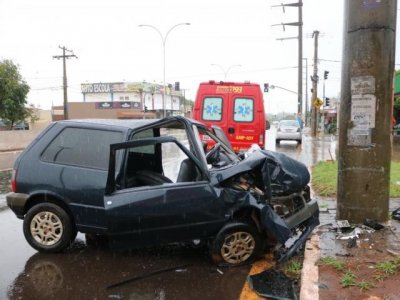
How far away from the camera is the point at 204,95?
43.1ft

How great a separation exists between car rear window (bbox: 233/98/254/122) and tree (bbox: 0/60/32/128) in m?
30.4

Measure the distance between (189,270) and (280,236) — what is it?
1.06m

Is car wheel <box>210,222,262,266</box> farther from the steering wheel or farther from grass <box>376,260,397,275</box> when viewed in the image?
grass <box>376,260,397,275</box>

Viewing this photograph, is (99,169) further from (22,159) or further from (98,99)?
(98,99)

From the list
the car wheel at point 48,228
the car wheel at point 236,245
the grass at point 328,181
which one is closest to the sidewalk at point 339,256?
the car wheel at point 236,245

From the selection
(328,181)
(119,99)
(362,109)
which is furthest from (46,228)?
(119,99)

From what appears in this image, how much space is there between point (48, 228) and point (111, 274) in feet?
3.87

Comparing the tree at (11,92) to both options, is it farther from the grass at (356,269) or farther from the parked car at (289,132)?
the grass at (356,269)

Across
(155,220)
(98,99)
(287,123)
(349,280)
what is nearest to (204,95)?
(155,220)

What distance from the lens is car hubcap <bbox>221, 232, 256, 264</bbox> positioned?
5.31 meters

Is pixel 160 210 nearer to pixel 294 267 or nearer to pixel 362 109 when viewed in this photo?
pixel 294 267

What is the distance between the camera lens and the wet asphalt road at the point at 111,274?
15.0 feet

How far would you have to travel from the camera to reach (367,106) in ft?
19.8

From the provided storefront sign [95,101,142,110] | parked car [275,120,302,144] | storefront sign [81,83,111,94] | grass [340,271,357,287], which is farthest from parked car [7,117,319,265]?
storefront sign [81,83,111,94]
